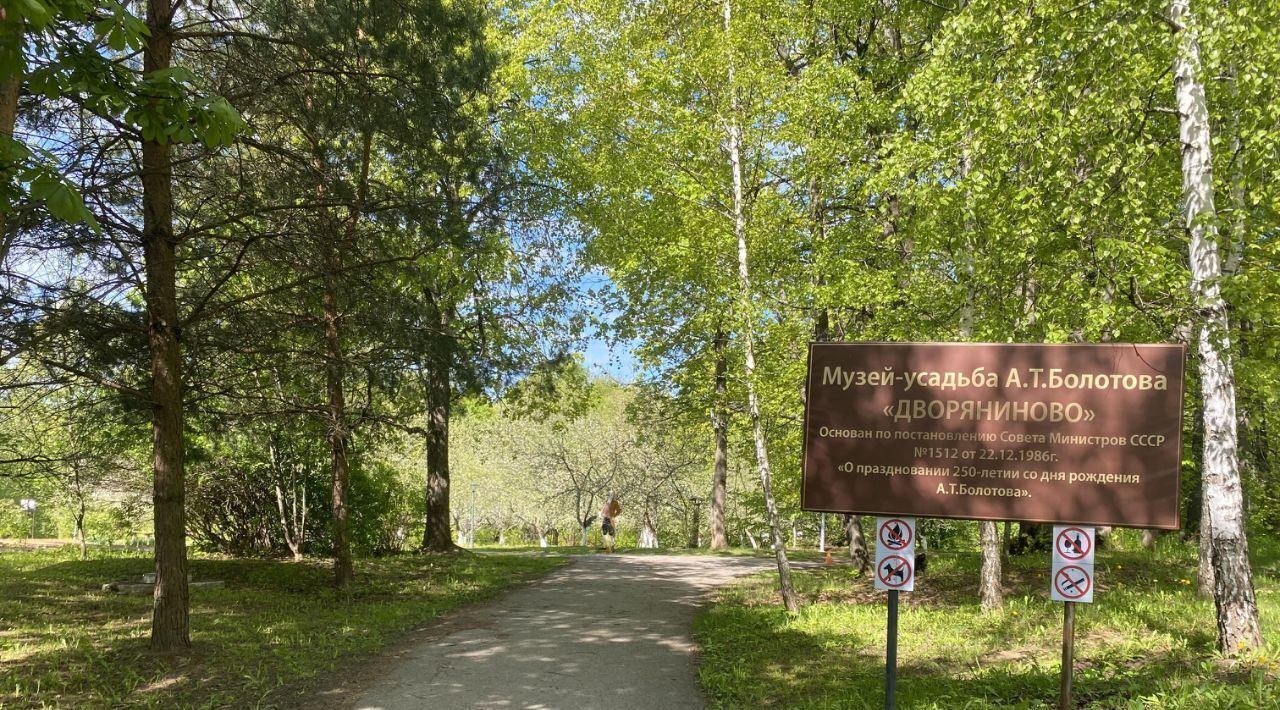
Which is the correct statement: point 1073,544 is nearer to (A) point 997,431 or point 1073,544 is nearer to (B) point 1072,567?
(B) point 1072,567

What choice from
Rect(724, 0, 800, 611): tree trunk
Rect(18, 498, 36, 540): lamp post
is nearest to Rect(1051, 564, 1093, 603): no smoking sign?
Rect(724, 0, 800, 611): tree trunk

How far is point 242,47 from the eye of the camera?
339 inches

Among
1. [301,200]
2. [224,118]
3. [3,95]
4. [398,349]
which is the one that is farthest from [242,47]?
[224,118]

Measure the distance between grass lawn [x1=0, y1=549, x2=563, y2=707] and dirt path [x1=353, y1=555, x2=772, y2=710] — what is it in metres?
0.77

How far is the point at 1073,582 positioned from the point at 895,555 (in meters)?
1.20

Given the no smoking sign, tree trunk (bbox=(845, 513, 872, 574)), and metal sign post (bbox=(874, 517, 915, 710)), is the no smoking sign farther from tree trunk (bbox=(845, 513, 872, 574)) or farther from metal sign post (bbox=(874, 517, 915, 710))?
tree trunk (bbox=(845, 513, 872, 574))

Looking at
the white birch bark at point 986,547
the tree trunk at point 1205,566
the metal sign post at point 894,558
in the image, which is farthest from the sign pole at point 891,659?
the tree trunk at point 1205,566

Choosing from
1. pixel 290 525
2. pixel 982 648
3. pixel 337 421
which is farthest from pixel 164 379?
pixel 982 648

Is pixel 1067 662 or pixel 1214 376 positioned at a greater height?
pixel 1214 376

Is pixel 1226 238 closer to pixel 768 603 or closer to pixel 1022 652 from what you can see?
pixel 1022 652

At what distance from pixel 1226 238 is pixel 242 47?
11.1 m

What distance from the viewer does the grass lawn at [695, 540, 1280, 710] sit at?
6.12 meters

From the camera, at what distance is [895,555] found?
5.93 metres

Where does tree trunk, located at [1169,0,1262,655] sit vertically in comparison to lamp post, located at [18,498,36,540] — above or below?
above
